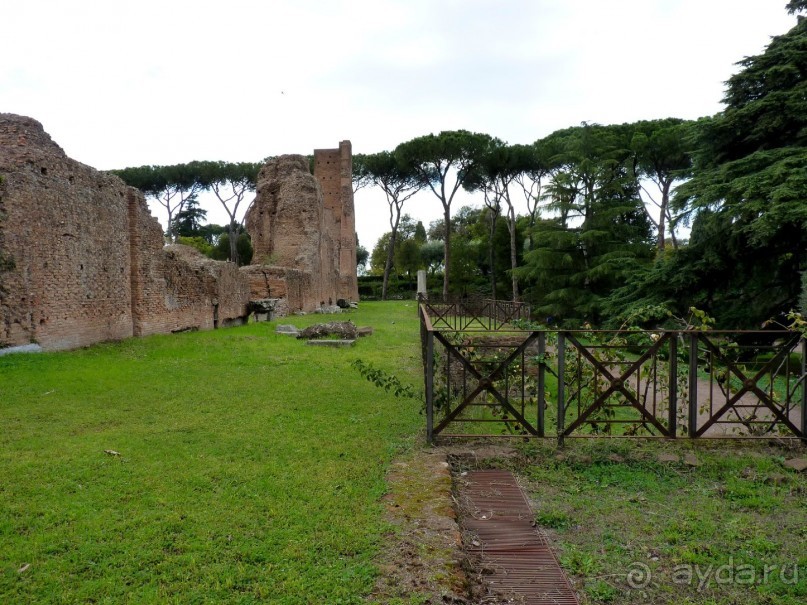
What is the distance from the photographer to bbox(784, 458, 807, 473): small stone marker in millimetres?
4125

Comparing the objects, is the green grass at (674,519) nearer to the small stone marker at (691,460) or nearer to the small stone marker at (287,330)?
the small stone marker at (691,460)

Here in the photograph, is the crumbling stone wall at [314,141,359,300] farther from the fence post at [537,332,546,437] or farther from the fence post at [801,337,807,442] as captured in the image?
the fence post at [801,337,807,442]

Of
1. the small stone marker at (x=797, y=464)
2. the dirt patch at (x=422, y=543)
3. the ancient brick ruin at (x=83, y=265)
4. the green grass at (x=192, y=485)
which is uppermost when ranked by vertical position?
the ancient brick ruin at (x=83, y=265)

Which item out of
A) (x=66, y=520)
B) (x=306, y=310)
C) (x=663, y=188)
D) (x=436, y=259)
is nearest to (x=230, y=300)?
(x=306, y=310)

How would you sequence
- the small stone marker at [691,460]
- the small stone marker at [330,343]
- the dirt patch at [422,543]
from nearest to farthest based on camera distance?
1. the dirt patch at [422,543]
2. the small stone marker at [691,460]
3. the small stone marker at [330,343]

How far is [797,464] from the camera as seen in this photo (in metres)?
4.20

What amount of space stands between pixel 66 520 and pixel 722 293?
1247cm

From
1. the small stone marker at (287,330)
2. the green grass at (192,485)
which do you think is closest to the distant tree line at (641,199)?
the green grass at (192,485)

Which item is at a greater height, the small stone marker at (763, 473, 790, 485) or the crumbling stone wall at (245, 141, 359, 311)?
the crumbling stone wall at (245, 141, 359, 311)

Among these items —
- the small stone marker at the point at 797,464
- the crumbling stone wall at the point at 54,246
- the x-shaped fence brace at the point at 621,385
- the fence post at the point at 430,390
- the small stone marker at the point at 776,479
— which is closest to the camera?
the small stone marker at the point at 776,479

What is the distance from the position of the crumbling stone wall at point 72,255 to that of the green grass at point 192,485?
6.34 feet

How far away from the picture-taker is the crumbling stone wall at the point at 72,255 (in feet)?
28.9

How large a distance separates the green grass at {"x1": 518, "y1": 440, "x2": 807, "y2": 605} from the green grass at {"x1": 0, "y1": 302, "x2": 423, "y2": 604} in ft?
3.80

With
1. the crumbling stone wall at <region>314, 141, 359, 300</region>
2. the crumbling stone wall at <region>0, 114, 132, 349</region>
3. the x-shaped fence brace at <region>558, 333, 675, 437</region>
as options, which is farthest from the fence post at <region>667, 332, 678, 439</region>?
the crumbling stone wall at <region>314, 141, 359, 300</region>
